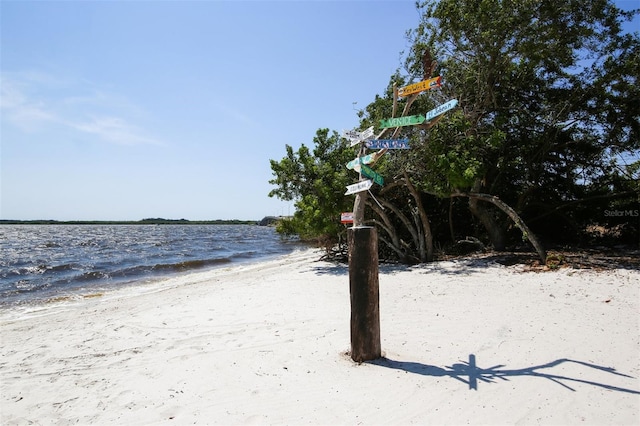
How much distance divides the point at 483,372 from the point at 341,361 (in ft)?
5.26

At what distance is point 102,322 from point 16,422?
4033 mm

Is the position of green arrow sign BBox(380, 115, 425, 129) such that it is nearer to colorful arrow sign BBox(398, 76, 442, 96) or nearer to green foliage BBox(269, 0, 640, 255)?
colorful arrow sign BBox(398, 76, 442, 96)

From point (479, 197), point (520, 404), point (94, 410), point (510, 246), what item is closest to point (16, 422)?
point (94, 410)

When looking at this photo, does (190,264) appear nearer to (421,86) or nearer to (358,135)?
(358,135)

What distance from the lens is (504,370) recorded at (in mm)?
4141

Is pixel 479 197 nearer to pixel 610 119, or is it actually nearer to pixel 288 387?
pixel 610 119

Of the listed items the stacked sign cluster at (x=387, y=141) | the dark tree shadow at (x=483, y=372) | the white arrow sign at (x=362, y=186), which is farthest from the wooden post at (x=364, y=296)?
the stacked sign cluster at (x=387, y=141)

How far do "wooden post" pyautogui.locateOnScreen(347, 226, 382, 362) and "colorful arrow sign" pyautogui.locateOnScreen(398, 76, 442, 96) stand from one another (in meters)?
1.95

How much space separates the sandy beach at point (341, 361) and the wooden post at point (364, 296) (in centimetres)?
22

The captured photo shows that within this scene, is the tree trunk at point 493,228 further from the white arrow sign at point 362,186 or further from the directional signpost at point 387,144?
the white arrow sign at point 362,186

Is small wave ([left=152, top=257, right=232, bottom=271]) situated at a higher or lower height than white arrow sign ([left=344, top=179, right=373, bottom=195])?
lower

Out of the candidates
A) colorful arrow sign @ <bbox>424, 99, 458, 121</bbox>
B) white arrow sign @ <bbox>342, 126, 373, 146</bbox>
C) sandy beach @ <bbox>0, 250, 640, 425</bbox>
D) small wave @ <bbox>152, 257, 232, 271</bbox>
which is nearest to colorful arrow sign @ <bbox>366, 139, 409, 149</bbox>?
white arrow sign @ <bbox>342, 126, 373, 146</bbox>

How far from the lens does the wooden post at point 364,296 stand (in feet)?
14.6

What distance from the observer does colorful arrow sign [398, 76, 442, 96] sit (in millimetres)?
4651
